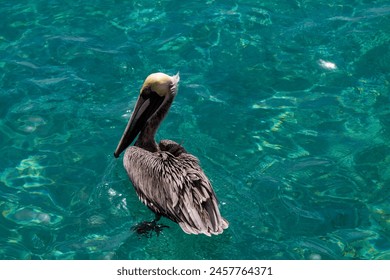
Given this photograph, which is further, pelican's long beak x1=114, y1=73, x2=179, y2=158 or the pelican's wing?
pelican's long beak x1=114, y1=73, x2=179, y2=158

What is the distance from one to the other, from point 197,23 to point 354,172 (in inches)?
151

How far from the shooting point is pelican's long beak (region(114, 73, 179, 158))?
820cm

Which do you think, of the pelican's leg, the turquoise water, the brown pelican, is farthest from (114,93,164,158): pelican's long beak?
the pelican's leg

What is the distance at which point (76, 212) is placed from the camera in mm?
7660

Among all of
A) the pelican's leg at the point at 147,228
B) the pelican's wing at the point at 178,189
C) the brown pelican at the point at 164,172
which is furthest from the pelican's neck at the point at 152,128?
the pelican's leg at the point at 147,228

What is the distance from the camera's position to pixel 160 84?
26.8ft

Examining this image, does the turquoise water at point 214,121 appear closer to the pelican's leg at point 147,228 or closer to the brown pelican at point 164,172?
the pelican's leg at point 147,228

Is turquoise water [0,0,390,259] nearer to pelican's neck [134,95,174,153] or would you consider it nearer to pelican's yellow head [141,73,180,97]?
pelican's neck [134,95,174,153]

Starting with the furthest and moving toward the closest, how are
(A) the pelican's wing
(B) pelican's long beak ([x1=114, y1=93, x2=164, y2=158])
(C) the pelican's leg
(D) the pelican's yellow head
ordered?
(B) pelican's long beak ([x1=114, y1=93, x2=164, y2=158]) → (D) the pelican's yellow head → (C) the pelican's leg → (A) the pelican's wing

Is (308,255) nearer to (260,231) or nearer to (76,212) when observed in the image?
(260,231)

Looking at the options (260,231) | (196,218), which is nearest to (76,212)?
(196,218)

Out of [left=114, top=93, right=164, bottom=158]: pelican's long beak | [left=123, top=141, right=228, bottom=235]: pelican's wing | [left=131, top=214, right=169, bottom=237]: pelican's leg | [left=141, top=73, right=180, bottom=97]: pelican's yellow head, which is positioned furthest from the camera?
[left=114, top=93, right=164, bottom=158]: pelican's long beak

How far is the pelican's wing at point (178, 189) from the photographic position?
708 centimetres

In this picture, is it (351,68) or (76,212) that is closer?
(76,212)
